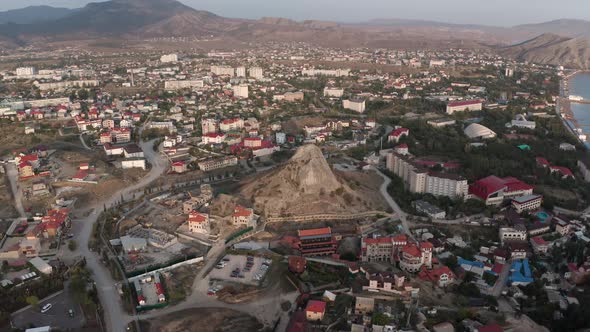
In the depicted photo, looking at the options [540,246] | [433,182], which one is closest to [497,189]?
[433,182]

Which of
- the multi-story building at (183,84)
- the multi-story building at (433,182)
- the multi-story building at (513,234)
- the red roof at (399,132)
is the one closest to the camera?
the multi-story building at (513,234)

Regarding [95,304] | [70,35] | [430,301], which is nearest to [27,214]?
[95,304]

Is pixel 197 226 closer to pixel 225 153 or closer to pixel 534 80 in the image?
pixel 225 153

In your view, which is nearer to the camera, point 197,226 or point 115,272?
point 115,272

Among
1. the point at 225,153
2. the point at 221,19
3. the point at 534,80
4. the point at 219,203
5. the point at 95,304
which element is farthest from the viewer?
the point at 221,19

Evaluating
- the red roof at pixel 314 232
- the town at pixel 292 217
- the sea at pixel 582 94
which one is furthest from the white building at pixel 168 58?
the red roof at pixel 314 232

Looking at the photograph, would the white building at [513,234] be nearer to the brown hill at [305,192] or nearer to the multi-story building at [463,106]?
the brown hill at [305,192]
